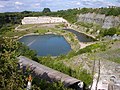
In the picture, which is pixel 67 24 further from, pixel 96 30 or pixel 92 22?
pixel 96 30

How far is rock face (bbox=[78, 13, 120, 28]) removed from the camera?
175ft

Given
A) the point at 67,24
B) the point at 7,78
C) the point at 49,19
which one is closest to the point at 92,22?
the point at 67,24

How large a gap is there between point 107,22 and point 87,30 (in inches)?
186

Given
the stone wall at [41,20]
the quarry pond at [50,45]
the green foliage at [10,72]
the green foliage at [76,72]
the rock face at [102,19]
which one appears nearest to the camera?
the green foliage at [10,72]

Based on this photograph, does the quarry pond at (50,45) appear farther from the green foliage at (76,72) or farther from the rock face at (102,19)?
the green foliage at (76,72)

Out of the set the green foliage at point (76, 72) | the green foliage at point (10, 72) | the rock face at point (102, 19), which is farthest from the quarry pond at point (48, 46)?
the green foliage at point (10, 72)

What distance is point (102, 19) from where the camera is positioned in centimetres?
5869

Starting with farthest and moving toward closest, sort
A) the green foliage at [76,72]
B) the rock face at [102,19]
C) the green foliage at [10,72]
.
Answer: the rock face at [102,19] → the green foliage at [76,72] → the green foliage at [10,72]

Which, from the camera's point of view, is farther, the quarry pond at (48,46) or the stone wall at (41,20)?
the stone wall at (41,20)

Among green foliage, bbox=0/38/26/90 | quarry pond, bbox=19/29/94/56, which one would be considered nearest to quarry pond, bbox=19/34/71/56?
quarry pond, bbox=19/29/94/56

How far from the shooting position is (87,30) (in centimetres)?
5806

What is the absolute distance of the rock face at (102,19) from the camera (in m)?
53.4

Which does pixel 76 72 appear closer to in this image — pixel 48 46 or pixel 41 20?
pixel 48 46

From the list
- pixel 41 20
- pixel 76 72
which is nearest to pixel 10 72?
pixel 76 72
